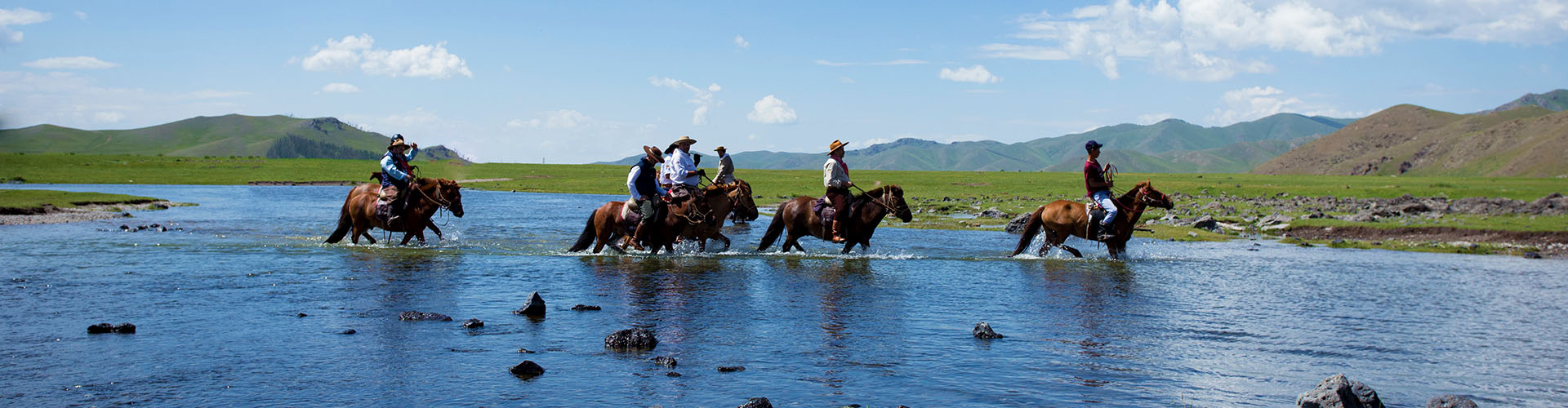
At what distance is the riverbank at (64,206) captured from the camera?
109 feet

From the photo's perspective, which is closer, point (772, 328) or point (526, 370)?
point (526, 370)

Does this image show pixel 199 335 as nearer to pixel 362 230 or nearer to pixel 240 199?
pixel 362 230

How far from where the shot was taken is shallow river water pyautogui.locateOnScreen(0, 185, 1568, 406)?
9352 millimetres

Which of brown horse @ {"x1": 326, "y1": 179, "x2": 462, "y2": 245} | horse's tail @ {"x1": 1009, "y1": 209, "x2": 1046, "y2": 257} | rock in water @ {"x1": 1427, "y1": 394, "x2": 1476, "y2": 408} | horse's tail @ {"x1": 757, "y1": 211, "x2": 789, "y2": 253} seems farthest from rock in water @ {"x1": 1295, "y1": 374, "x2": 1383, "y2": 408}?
brown horse @ {"x1": 326, "y1": 179, "x2": 462, "y2": 245}

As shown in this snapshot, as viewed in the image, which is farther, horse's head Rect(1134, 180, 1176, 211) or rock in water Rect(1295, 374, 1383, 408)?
horse's head Rect(1134, 180, 1176, 211)

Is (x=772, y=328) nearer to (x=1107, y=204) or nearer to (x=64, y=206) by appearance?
(x=1107, y=204)

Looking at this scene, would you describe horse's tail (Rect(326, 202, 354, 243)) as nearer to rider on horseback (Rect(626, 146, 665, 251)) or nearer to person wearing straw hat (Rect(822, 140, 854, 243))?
rider on horseback (Rect(626, 146, 665, 251))

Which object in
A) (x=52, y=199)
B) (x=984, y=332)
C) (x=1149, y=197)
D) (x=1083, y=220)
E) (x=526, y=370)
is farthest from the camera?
(x=52, y=199)

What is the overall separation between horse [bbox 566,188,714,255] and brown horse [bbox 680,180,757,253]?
22 centimetres

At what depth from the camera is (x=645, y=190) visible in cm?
2170

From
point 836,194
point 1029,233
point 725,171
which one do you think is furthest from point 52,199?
point 1029,233

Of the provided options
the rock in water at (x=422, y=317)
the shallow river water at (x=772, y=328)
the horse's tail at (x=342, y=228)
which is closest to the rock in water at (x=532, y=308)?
the shallow river water at (x=772, y=328)

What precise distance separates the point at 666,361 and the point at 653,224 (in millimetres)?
11970

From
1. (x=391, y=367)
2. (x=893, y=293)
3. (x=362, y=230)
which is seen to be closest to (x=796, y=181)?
(x=362, y=230)
